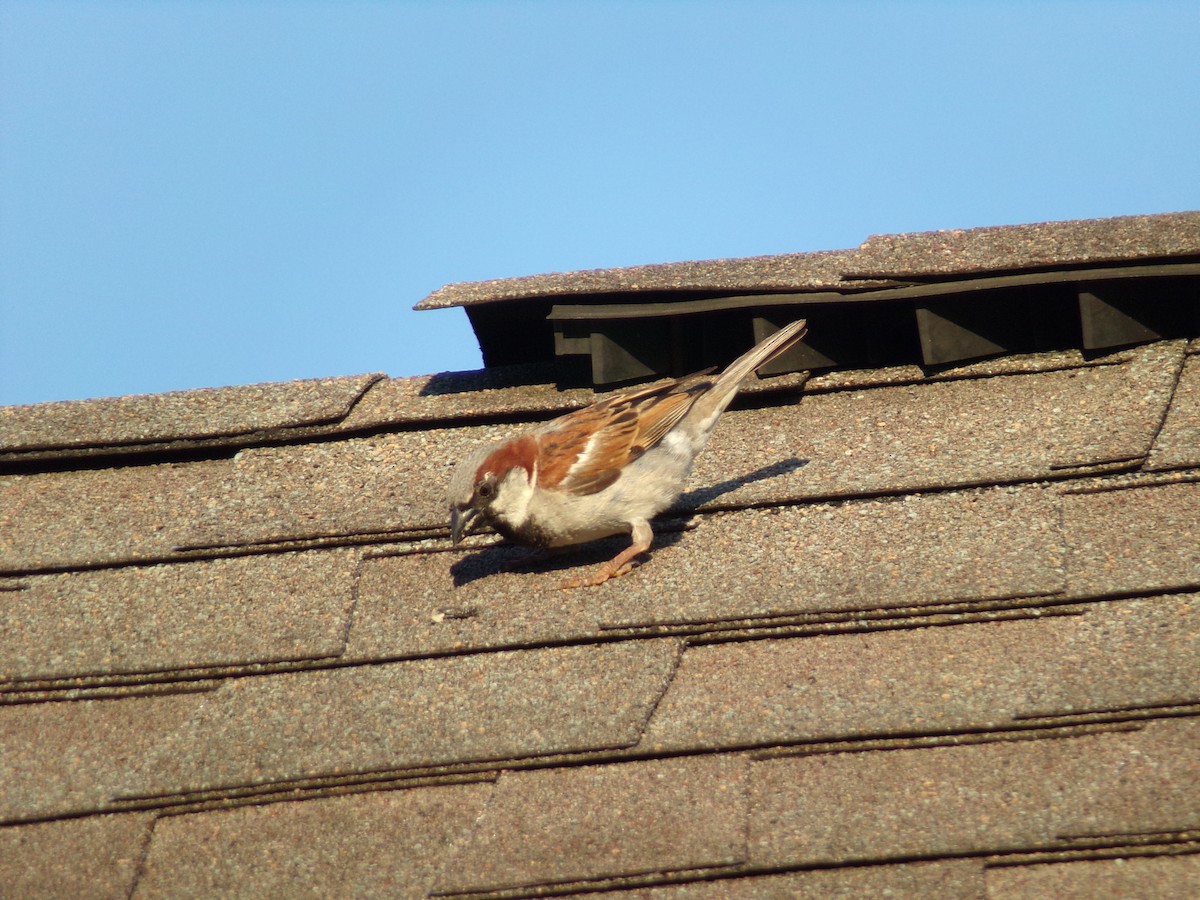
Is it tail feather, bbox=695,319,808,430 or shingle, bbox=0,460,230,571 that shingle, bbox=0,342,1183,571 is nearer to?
shingle, bbox=0,460,230,571

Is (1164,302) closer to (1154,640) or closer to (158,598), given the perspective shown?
(1154,640)

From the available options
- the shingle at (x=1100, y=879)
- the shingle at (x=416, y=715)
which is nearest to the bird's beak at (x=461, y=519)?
the shingle at (x=416, y=715)

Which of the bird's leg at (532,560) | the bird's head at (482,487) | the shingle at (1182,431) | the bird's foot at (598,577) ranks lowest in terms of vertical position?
the bird's leg at (532,560)

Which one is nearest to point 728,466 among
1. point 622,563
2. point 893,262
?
point 622,563

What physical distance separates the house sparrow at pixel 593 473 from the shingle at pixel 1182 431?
53.1 inches

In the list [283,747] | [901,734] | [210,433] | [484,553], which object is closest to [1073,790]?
[901,734]

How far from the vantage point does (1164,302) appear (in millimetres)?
4129

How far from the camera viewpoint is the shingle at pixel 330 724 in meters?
2.79

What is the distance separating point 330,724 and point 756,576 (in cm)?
114

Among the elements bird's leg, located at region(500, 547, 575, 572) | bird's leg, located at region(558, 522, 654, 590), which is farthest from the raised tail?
bird's leg, located at region(500, 547, 575, 572)

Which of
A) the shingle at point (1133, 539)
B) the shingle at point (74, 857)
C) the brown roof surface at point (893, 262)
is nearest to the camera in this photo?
the shingle at point (74, 857)

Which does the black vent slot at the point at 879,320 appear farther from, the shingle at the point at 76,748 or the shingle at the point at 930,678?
the shingle at the point at 76,748

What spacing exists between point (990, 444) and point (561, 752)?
1.75 meters

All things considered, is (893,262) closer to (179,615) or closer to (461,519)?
(461,519)
